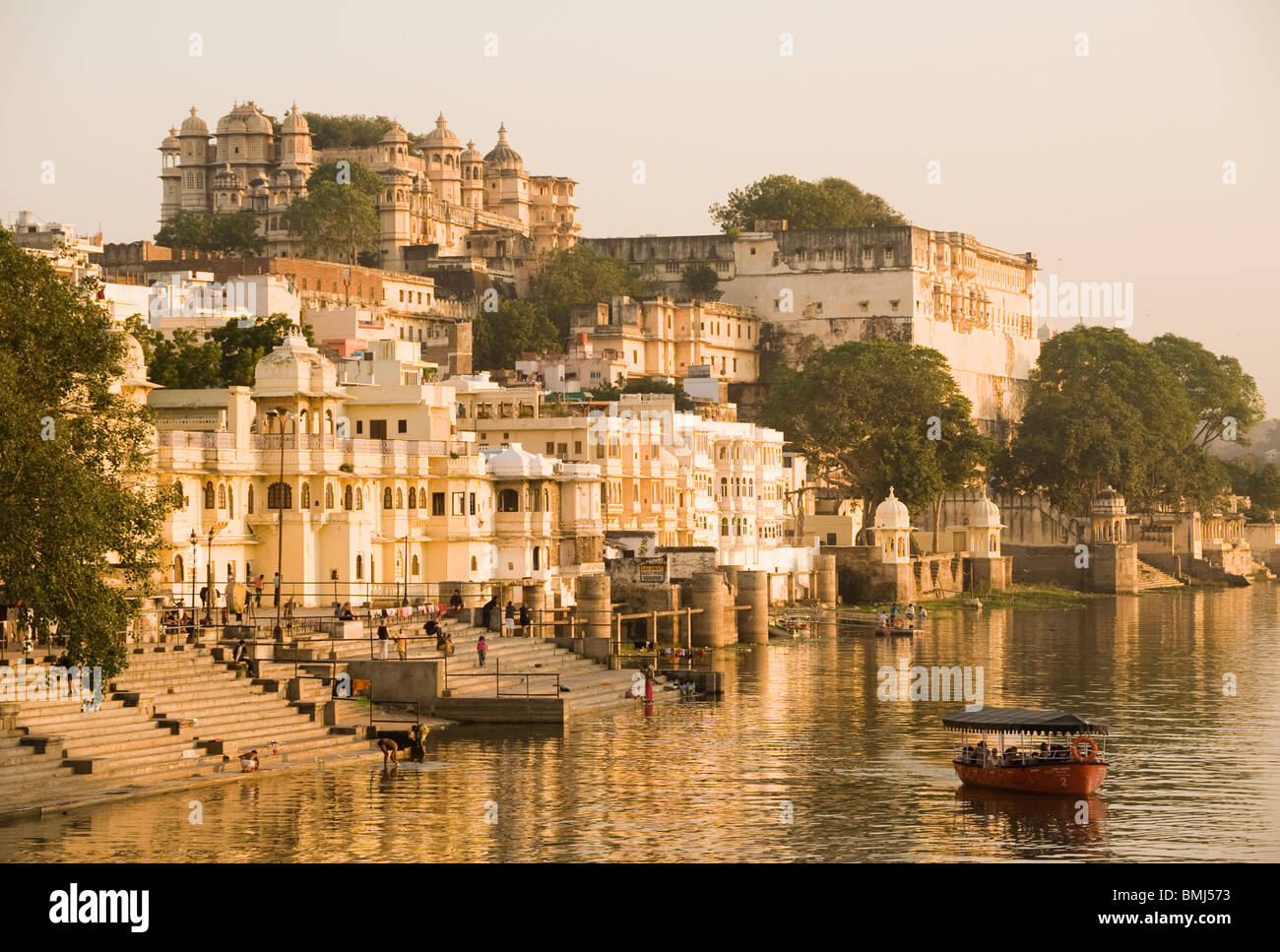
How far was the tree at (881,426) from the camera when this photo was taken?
112562 millimetres

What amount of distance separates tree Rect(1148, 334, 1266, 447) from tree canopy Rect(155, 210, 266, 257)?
6089cm

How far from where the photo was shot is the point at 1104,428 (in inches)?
5226

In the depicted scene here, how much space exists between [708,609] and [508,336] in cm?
5498

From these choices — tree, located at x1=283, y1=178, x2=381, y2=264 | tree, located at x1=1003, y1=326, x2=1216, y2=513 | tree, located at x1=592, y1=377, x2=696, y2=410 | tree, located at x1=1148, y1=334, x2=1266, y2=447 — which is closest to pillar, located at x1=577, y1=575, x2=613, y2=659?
tree, located at x1=592, y1=377, x2=696, y2=410

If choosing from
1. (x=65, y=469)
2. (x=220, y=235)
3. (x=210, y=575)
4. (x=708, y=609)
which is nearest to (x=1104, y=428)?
(x=220, y=235)

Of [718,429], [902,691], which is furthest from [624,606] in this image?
[718,429]

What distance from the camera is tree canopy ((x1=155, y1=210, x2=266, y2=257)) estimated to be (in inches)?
5374

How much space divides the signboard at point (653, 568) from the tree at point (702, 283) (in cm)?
7365

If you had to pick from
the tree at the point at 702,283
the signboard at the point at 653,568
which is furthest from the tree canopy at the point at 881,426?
the signboard at the point at 653,568

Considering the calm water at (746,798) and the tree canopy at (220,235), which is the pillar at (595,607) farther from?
the tree canopy at (220,235)

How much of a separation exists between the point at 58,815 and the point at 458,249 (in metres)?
117

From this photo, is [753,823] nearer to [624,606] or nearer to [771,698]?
[771,698]

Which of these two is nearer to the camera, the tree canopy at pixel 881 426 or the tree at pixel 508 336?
the tree canopy at pixel 881 426

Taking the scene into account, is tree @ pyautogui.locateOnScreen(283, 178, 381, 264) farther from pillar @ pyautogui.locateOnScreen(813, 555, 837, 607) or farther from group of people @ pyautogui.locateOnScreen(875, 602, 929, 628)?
group of people @ pyautogui.locateOnScreen(875, 602, 929, 628)
